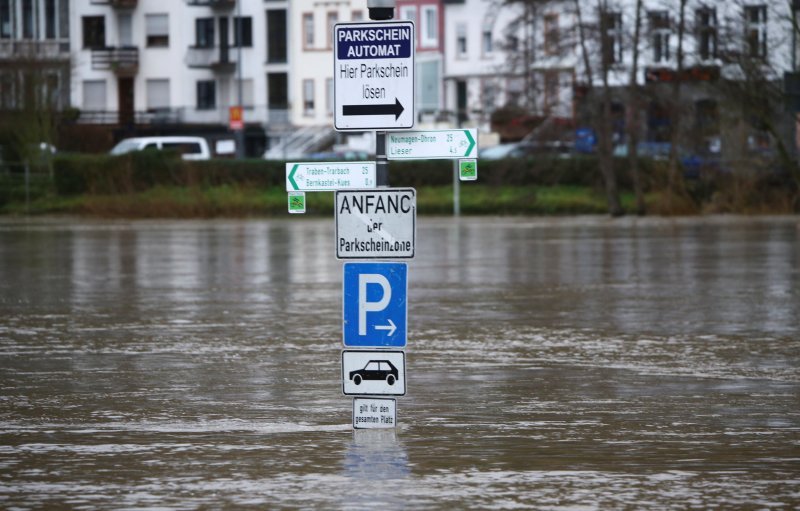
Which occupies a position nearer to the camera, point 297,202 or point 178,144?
point 297,202

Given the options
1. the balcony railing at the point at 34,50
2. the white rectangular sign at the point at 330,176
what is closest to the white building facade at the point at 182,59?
the balcony railing at the point at 34,50

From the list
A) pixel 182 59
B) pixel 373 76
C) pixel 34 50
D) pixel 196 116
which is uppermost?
pixel 182 59

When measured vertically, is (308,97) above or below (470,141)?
above

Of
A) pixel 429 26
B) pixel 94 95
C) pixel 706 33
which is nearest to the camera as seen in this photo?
pixel 706 33

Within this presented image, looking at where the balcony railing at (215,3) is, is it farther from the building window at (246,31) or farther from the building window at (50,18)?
the building window at (50,18)

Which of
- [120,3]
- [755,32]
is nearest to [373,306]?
[755,32]

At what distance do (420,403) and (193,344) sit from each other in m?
4.39

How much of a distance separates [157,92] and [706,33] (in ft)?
144

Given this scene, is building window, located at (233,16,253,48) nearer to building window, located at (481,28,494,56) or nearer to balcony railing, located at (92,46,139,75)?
balcony railing, located at (92,46,139,75)

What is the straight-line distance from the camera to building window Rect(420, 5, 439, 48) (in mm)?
83000

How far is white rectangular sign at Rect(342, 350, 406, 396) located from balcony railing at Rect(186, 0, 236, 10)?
7554 cm

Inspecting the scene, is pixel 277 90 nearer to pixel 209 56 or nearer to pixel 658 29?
pixel 209 56

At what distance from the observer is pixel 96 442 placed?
9.84m

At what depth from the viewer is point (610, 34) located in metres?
48.0
